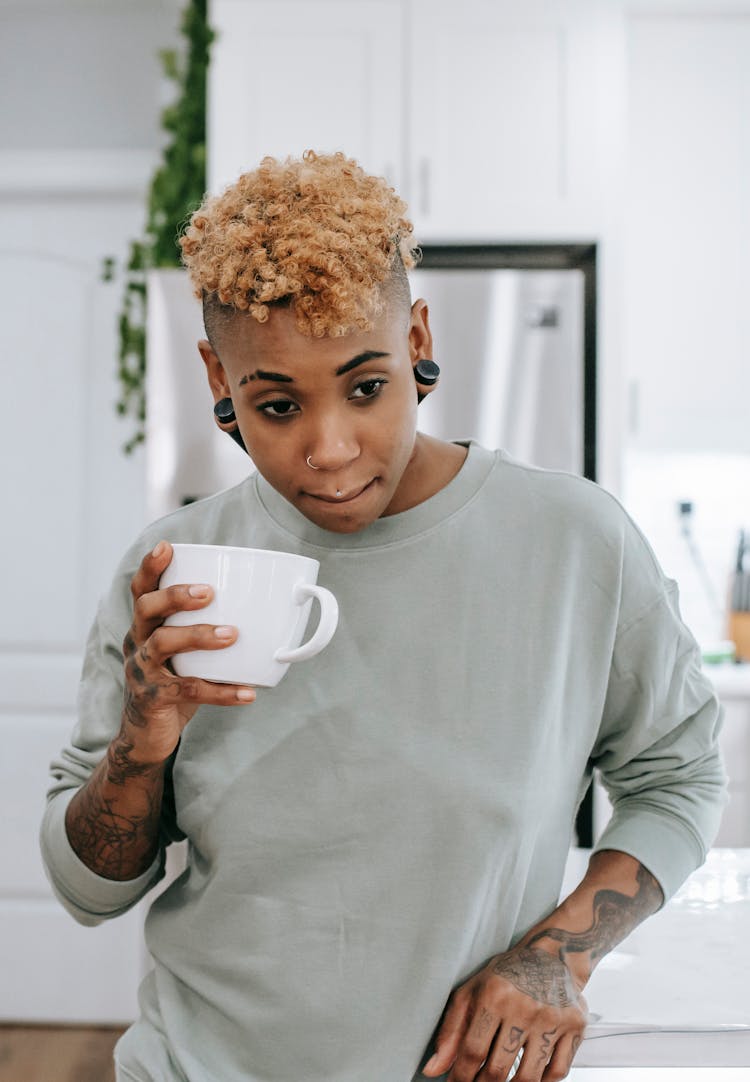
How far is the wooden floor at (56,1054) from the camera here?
100 inches

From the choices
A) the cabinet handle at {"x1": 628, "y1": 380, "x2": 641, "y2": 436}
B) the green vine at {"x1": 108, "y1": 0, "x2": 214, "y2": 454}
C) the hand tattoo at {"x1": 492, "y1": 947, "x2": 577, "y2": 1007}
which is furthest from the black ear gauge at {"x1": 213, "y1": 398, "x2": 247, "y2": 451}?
the cabinet handle at {"x1": 628, "y1": 380, "x2": 641, "y2": 436}

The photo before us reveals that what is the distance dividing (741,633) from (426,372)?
2137 millimetres

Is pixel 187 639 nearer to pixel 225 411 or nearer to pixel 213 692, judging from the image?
pixel 213 692

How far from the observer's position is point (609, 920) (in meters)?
0.76

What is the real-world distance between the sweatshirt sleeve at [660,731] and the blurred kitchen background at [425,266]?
151cm

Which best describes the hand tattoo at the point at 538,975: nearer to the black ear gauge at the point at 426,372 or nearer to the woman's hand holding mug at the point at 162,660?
the woman's hand holding mug at the point at 162,660

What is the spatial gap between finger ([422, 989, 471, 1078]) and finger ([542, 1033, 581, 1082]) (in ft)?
0.19

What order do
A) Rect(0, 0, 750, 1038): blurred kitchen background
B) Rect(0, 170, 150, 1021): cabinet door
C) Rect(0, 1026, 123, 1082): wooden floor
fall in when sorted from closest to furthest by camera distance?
Rect(0, 0, 750, 1038): blurred kitchen background
Rect(0, 1026, 123, 1082): wooden floor
Rect(0, 170, 150, 1021): cabinet door

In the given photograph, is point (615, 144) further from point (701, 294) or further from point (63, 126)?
point (63, 126)

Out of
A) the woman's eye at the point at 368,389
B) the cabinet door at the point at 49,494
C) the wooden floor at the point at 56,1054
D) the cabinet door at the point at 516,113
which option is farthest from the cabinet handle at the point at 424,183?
the wooden floor at the point at 56,1054

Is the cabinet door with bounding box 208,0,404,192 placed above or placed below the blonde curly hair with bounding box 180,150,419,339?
above

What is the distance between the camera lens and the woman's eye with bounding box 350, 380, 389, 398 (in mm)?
692

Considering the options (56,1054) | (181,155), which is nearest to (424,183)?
(181,155)

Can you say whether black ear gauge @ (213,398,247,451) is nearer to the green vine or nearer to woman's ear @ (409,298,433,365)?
woman's ear @ (409,298,433,365)
